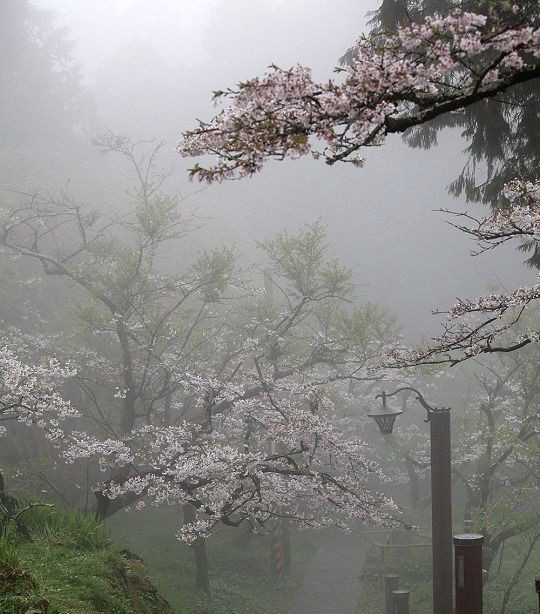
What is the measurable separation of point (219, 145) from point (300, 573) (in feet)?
52.4

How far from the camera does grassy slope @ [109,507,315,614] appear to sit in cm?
1352

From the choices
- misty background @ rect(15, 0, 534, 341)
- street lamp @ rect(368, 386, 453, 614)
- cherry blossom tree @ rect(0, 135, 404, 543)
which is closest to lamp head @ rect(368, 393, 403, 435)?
street lamp @ rect(368, 386, 453, 614)

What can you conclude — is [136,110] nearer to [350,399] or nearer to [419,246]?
[419,246]

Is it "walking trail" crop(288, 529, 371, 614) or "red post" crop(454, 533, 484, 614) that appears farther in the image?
"walking trail" crop(288, 529, 371, 614)

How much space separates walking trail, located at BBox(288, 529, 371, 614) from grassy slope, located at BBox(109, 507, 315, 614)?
357 millimetres

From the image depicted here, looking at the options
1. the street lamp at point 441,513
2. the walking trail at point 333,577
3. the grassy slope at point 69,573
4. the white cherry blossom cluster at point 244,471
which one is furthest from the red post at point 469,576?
the walking trail at point 333,577

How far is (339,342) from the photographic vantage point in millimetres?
14641

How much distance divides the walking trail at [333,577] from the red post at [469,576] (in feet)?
25.6

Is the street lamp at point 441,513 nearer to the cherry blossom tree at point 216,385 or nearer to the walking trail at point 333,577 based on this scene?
the cherry blossom tree at point 216,385

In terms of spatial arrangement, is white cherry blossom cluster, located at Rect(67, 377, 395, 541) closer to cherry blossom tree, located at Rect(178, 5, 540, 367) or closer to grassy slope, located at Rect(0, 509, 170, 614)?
grassy slope, located at Rect(0, 509, 170, 614)

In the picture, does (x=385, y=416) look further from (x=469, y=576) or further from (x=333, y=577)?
(x=333, y=577)

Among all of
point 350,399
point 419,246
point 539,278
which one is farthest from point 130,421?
point 419,246

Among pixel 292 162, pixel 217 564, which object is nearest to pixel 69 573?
pixel 217 564

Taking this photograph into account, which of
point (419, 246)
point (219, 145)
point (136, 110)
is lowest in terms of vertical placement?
point (219, 145)
